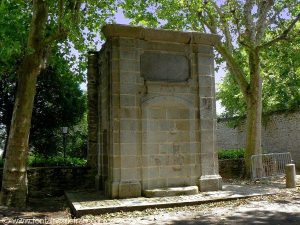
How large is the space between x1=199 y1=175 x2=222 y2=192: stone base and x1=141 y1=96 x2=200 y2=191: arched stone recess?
7.9 inches

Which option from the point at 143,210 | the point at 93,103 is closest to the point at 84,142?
the point at 93,103

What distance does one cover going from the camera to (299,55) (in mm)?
15266

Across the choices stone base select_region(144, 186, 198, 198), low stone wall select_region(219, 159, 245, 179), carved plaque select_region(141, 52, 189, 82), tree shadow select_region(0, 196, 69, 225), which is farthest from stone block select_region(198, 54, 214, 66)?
low stone wall select_region(219, 159, 245, 179)

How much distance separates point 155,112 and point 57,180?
4.23 metres

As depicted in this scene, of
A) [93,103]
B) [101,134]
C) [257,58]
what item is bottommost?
[101,134]

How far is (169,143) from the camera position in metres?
10.6

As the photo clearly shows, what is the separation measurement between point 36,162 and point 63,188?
76.4 inches

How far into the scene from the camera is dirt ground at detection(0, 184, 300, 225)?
7.62 m

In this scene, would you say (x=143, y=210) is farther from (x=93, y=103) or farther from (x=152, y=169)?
(x=93, y=103)

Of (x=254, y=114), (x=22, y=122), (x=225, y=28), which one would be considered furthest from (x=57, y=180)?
(x=225, y=28)

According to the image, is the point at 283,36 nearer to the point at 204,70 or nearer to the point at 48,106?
the point at 204,70

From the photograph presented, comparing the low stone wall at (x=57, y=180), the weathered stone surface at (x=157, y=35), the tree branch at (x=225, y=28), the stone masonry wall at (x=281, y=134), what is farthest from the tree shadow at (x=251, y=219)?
the stone masonry wall at (x=281, y=134)

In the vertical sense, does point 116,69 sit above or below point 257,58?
below

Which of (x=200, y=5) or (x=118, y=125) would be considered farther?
(x=200, y=5)
